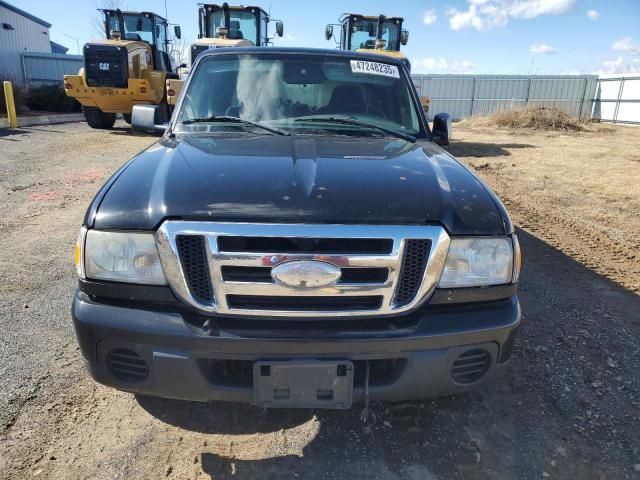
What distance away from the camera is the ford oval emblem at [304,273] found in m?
1.87

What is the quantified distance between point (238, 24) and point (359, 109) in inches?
478

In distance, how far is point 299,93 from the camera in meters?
3.36

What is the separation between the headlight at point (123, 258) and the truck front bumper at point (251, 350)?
126 millimetres

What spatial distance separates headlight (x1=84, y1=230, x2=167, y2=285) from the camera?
1.96 metres

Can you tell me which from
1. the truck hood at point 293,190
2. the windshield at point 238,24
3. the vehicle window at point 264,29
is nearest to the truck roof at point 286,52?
the truck hood at point 293,190

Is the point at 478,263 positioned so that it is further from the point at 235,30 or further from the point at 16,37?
the point at 16,37

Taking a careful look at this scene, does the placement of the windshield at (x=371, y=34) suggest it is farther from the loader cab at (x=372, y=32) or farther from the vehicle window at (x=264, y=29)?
the vehicle window at (x=264, y=29)

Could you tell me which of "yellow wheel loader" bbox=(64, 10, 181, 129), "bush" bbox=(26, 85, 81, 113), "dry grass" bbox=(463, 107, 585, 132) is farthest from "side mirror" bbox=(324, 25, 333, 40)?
"bush" bbox=(26, 85, 81, 113)

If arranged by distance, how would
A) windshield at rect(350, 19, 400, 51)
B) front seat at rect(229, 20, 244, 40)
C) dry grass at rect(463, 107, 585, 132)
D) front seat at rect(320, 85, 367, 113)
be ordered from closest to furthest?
front seat at rect(320, 85, 367, 113)
front seat at rect(229, 20, 244, 40)
windshield at rect(350, 19, 400, 51)
dry grass at rect(463, 107, 585, 132)

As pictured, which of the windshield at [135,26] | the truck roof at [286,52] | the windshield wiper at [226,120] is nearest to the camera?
the windshield wiper at [226,120]

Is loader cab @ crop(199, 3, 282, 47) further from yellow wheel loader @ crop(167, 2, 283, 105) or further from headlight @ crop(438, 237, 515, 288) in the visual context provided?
headlight @ crop(438, 237, 515, 288)

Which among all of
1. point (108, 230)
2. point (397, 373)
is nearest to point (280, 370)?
point (397, 373)

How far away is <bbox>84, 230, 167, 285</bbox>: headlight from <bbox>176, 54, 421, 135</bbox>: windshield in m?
1.33

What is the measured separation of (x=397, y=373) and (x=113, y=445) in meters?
1.37
